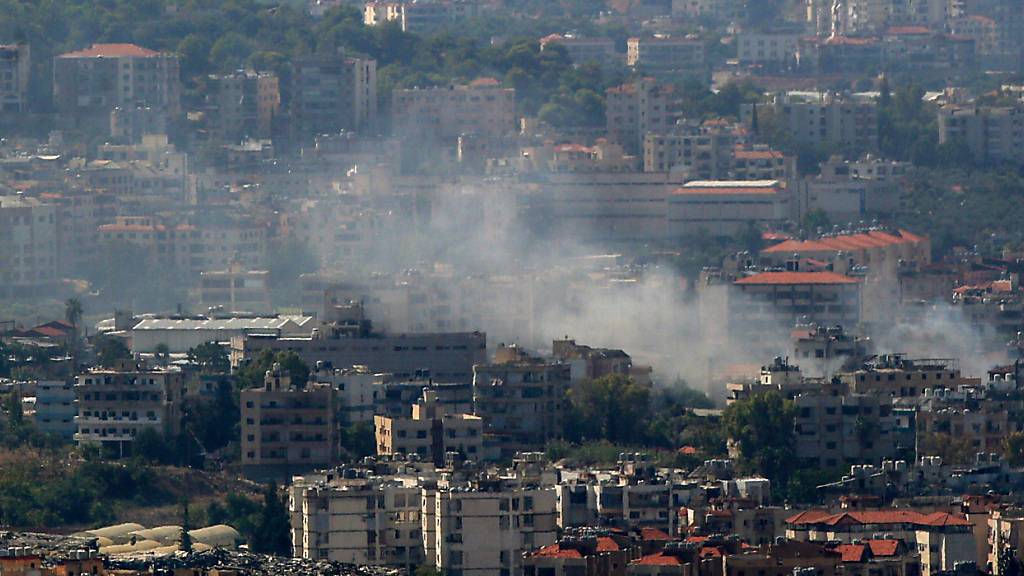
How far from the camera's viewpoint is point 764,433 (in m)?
68.6

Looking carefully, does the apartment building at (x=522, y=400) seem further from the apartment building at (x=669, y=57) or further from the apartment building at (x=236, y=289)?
the apartment building at (x=669, y=57)

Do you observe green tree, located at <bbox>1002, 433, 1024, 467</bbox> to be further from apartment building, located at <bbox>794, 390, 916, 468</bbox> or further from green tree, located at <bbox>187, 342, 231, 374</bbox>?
green tree, located at <bbox>187, 342, 231, 374</bbox>

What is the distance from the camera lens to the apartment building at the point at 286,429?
6750cm

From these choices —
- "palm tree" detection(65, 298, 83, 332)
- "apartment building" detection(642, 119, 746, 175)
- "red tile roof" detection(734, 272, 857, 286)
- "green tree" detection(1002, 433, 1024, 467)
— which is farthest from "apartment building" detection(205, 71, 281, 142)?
"green tree" detection(1002, 433, 1024, 467)

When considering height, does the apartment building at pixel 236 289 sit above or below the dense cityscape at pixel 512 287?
below

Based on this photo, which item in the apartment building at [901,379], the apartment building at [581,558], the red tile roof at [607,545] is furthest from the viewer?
the apartment building at [901,379]

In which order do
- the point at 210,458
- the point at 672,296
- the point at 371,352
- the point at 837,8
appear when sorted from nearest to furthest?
the point at 210,458 < the point at 371,352 < the point at 672,296 < the point at 837,8

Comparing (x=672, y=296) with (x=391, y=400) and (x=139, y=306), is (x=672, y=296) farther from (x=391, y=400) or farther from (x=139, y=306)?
(x=391, y=400)

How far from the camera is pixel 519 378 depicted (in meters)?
72.6

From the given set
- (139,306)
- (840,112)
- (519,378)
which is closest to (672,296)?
(139,306)

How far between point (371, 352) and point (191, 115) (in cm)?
3816

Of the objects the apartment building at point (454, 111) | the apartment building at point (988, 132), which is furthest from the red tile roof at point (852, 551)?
the apartment building at point (454, 111)

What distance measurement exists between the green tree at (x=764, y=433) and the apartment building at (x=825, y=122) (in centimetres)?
4318

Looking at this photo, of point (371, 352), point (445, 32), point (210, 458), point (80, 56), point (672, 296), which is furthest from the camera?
point (445, 32)
